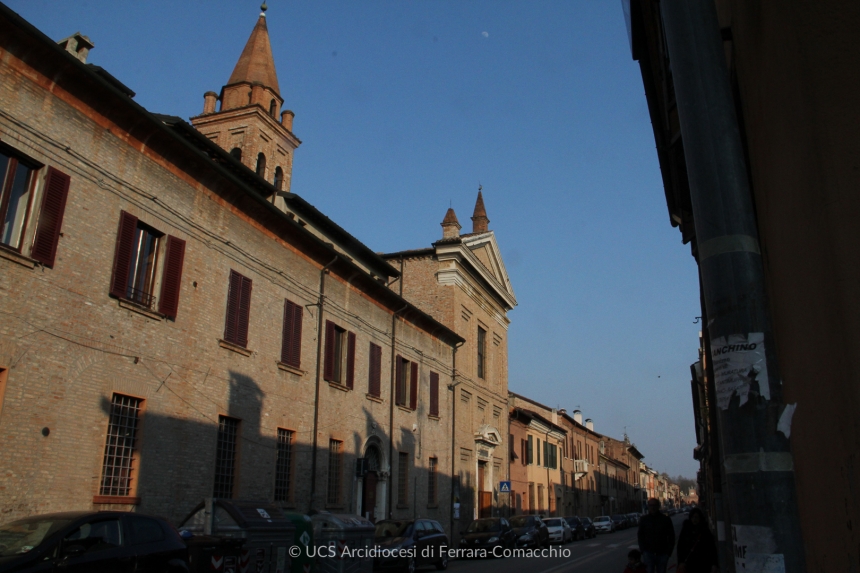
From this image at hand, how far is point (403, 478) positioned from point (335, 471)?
5603mm

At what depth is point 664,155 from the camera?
1262 centimetres

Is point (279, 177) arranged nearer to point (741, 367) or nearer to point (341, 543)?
point (341, 543)

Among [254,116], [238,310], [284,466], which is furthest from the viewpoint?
[254,116]

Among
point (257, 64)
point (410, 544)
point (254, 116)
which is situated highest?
point (257, 64)

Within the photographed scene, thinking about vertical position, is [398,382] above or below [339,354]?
below

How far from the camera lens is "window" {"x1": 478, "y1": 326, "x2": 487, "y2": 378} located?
122ft

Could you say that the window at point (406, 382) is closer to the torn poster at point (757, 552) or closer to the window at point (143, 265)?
the window at point (143, 265)

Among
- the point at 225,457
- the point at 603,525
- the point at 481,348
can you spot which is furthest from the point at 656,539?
the point at 603,525

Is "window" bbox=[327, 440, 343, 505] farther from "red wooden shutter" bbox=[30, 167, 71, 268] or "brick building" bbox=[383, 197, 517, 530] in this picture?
"red wooden shutter" bbox=[30, 167, 71, 268]

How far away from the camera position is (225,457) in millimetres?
16000

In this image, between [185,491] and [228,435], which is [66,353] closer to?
[185,491]

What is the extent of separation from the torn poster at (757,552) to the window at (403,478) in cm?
2413

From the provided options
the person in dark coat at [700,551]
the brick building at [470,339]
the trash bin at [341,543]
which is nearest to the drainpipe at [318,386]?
the trash bin at [341,543]

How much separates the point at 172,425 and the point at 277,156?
28553 mm
